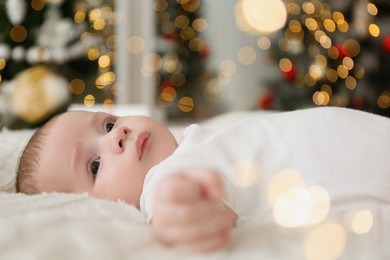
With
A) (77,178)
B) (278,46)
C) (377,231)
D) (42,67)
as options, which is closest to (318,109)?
(377,231)

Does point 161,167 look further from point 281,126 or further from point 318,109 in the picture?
point 318,109

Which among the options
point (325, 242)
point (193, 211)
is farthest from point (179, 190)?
point (325, 242)

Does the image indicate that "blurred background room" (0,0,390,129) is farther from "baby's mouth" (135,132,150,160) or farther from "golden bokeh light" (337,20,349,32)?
"baby's mouth" (135,132,150,160)

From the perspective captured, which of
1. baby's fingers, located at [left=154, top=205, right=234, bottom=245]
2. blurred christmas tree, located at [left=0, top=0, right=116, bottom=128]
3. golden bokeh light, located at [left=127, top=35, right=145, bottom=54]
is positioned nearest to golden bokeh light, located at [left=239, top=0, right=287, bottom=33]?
golden bokeh light, located at [left=127, top=35, right=145, bottom=54]

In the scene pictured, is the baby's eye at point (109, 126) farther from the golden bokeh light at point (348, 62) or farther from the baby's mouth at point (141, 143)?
the golden bokeh light at point (348, 62)

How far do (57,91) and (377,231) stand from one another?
2614mm

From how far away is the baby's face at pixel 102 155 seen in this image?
1067 mm

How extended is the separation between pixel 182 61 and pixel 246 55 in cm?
60

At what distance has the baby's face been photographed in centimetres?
107

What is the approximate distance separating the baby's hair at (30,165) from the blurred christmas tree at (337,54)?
291cm

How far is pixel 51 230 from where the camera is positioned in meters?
0.68

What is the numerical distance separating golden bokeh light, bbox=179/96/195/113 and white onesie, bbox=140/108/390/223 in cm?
316

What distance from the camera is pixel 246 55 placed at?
442 centimetres

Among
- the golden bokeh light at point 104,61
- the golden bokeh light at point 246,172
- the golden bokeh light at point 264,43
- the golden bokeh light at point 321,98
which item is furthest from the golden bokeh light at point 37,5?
the golden bokeh light at point 246,172
